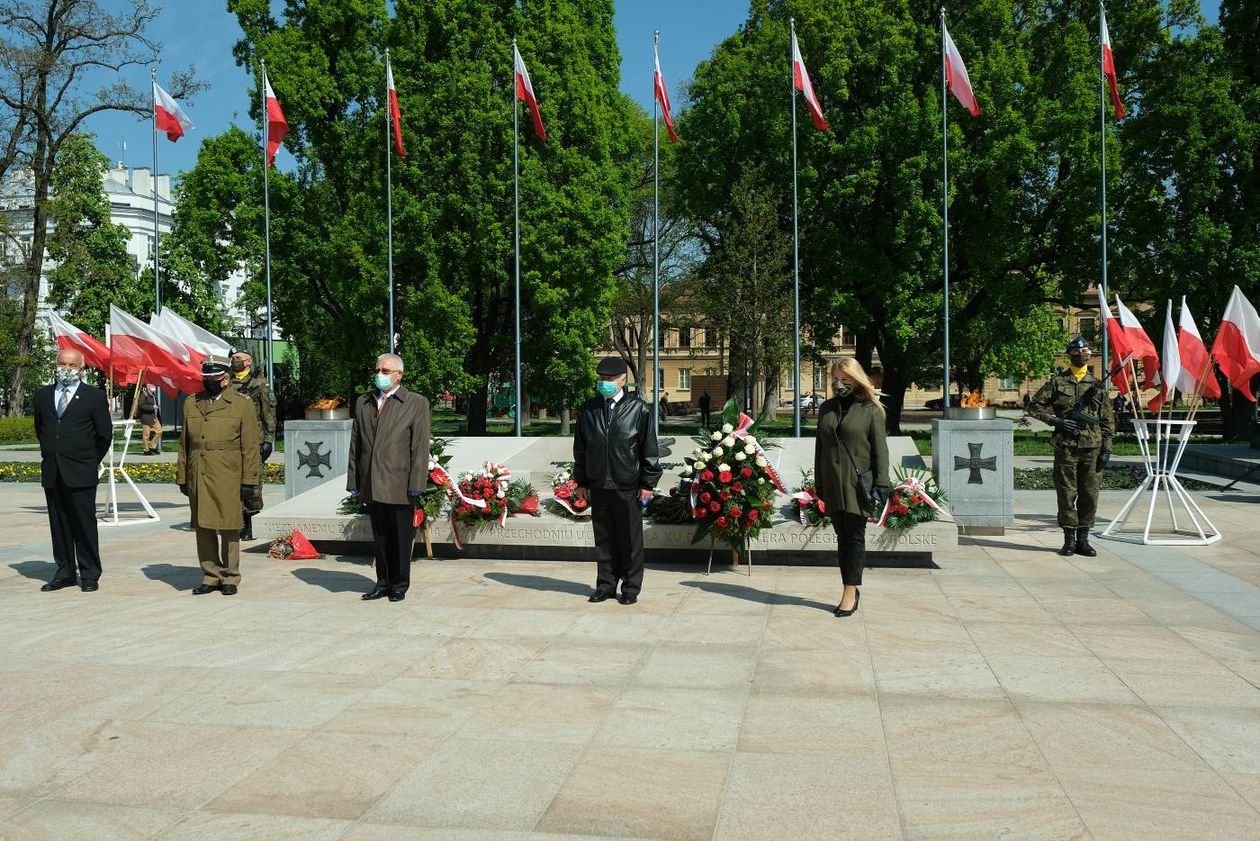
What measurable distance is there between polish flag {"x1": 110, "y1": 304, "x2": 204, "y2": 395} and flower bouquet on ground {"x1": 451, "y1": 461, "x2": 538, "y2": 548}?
4814mm

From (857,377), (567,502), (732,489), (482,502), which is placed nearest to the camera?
(857,377)

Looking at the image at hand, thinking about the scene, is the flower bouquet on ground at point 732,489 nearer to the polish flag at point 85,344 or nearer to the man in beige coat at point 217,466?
the man in beige coat at point 217,466

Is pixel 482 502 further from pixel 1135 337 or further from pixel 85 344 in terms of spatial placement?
pixel 85 344

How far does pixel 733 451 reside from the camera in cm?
973

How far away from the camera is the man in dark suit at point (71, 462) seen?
9.05 m

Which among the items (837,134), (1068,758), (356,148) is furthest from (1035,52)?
(1068,758)

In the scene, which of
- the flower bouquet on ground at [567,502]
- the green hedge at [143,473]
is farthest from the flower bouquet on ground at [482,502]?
the green hedge at [143,473]

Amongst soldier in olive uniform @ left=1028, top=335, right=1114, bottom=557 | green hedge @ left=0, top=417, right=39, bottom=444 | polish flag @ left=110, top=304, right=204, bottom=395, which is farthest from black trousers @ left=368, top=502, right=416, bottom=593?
green hedge @ left=0, top=417, right=39, bottom=444

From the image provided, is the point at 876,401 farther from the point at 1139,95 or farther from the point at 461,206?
the point at 1139,95

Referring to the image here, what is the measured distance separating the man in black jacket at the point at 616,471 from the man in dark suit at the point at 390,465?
130 cm

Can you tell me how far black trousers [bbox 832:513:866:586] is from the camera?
7.88 meters

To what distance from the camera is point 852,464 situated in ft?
25.8

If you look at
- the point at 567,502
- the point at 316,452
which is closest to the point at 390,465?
the point at 567,502

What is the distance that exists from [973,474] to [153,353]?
10.4m
